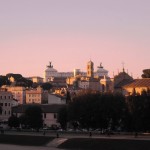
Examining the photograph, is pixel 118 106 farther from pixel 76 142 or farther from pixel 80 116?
pixel 76 142

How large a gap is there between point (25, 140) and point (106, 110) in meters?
12.2

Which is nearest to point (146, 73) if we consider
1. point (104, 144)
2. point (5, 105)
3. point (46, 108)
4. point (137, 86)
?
point (137, 86)

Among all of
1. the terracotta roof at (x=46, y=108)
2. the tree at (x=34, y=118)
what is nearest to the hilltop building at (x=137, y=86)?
the terracotta roof at (x=46, y=108)

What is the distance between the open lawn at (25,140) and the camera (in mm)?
74562

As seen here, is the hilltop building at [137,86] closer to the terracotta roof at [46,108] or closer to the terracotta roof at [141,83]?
the terracotta roof at [141,83]

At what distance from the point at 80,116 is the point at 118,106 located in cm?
537

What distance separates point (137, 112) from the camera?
77.2m

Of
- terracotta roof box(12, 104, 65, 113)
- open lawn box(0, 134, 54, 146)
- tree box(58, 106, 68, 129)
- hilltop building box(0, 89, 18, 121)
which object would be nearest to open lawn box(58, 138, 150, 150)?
open lawn box(0, 134, 54, 146)

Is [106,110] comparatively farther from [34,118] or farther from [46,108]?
[46,108]

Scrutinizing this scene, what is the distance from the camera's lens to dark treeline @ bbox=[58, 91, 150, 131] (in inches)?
3121

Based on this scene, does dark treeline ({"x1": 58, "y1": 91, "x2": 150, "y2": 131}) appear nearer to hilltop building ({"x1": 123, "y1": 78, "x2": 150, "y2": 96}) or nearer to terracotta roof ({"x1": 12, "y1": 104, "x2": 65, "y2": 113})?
terracotta roof ({"x1": 12, "y1": 104, "x2": 65, "y2": 113})

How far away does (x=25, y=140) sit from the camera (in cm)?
7744

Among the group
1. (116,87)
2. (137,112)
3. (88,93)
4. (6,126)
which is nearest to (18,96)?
(116,87)

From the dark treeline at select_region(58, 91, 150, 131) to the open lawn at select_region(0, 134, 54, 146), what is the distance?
9.38m
